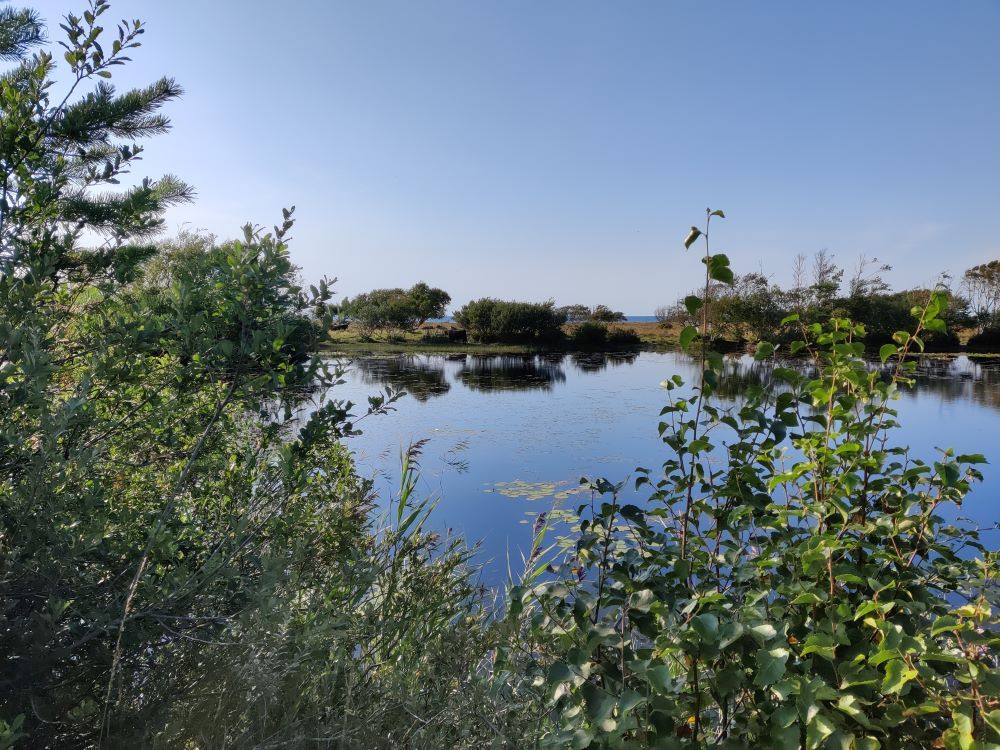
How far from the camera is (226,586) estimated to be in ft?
4.55

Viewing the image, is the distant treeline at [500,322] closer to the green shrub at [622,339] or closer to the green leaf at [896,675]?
the green shrub at [622,339]

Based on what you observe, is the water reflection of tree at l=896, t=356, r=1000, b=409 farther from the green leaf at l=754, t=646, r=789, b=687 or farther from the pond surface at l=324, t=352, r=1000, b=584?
the green leaf at l=754, t=646, r=789, b=687

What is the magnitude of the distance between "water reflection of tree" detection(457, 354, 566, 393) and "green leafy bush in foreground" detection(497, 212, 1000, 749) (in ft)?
47.3

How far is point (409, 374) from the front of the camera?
1919 centimetres

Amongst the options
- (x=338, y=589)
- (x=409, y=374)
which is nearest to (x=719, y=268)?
(x=338, y=589)

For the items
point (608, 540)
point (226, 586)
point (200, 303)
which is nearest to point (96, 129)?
point (200, 303)

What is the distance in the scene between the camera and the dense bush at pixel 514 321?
33.2 metres

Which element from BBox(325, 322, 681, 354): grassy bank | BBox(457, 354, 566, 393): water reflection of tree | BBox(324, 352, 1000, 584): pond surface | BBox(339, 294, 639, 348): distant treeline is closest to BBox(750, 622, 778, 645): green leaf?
BBox(324, 352, 1000, 584): pond surface

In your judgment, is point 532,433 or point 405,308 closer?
point 532,433

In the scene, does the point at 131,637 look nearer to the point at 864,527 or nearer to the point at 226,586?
the point at 226,586

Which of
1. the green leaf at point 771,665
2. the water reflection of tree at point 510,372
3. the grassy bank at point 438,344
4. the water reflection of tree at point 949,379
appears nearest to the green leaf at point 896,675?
the green leaf at point 771,665

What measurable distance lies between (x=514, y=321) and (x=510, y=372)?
12.5 metres

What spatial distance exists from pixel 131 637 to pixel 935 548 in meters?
1.73

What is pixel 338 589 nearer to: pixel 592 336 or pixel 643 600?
pixel 643 600
